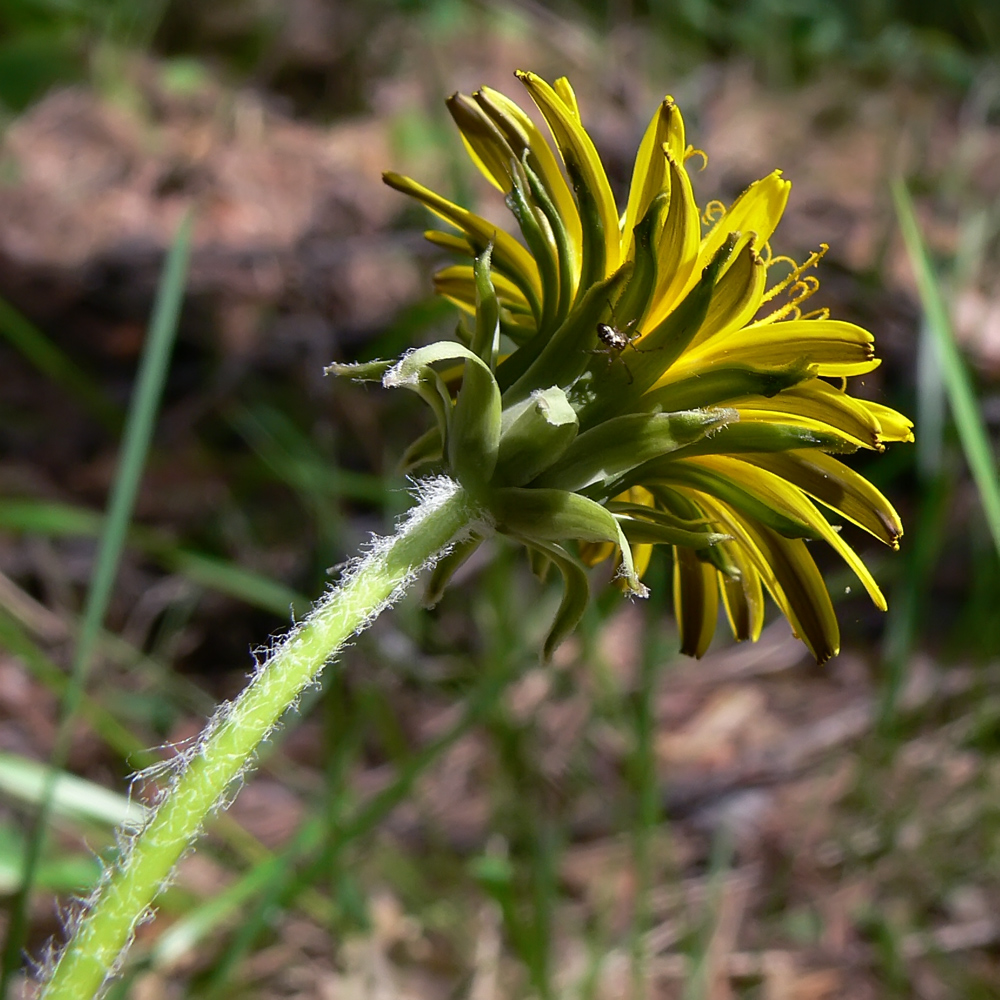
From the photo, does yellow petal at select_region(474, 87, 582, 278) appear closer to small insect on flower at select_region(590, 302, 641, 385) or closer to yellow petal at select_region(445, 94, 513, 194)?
yellow petal at select_region(445, 94, 513, 194)

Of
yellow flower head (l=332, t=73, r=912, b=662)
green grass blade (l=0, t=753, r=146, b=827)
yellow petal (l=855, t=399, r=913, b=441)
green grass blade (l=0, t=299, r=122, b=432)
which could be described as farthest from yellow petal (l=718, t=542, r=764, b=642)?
green grass blade (l=0, t=299, r=122, b=432)

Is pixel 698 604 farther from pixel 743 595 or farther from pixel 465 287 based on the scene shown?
pixel 465 287

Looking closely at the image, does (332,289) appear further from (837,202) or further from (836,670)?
(837,202)

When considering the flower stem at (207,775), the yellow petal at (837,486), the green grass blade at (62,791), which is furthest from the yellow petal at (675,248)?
the green grass blade at (62,791)

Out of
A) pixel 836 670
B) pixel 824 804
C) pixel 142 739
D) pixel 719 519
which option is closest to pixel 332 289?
pixel 142 739

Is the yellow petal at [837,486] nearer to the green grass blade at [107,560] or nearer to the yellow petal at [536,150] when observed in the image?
the yellow petal at [536,150]
